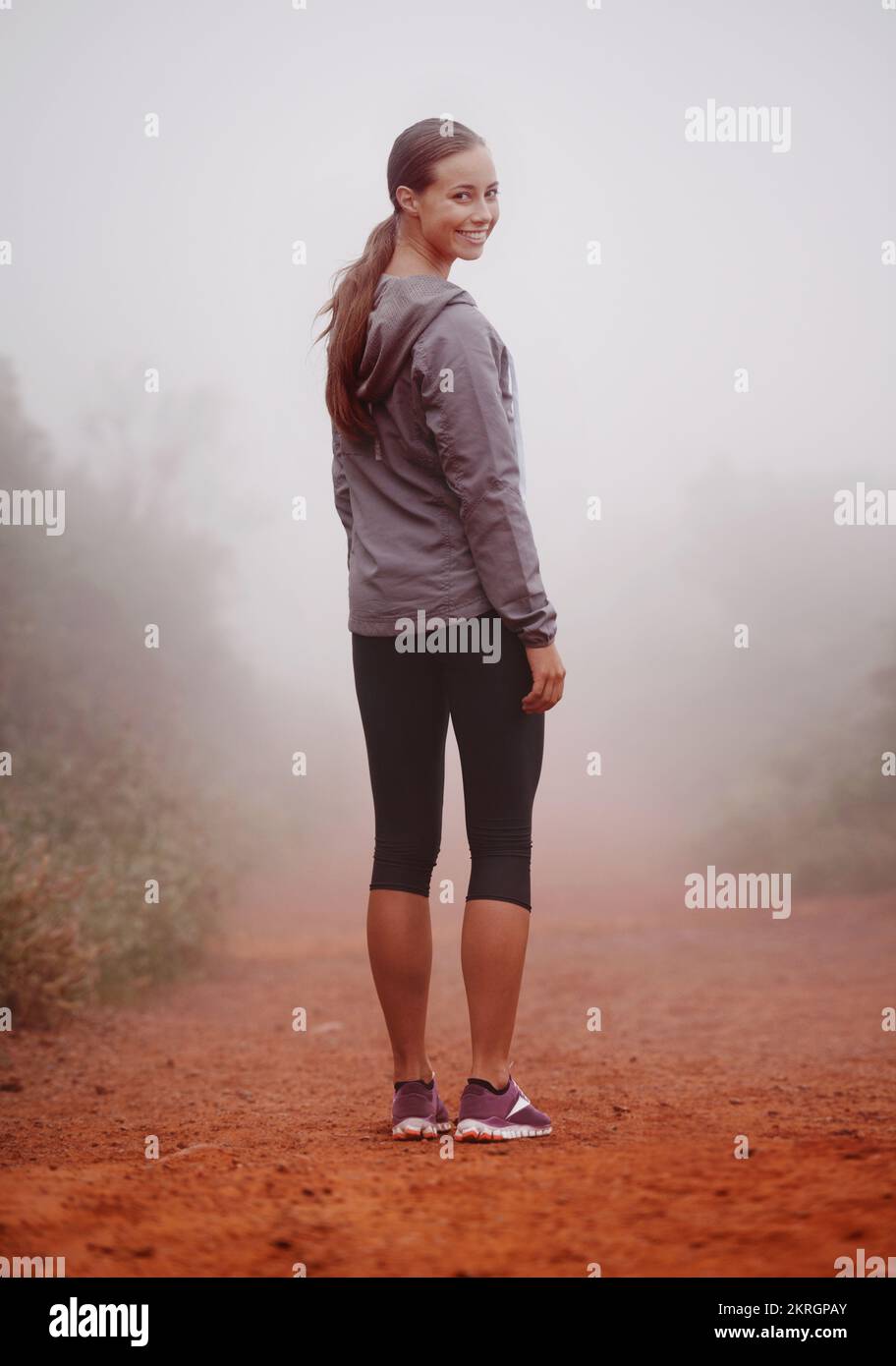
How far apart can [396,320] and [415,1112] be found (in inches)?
57.9

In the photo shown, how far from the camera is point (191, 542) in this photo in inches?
368

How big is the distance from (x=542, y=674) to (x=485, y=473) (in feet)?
1.22

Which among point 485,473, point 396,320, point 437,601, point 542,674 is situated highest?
point 396,320

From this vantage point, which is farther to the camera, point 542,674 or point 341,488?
point 341,488

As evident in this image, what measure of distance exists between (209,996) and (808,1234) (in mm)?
4616

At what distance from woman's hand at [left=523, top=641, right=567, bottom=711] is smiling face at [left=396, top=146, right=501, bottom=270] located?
0.78m

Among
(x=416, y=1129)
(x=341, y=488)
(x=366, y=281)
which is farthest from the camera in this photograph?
(x=341, y=488)

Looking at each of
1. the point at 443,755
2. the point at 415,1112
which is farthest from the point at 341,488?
the point at 415,1112

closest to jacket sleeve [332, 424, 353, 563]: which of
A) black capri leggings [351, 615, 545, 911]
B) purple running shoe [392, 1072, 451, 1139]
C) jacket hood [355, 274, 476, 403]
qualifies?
jacket hood [355, 274, 476, 403]

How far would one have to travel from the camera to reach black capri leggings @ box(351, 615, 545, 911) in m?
2.35

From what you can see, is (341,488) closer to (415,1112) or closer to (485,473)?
(485,473)

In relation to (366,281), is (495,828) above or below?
below

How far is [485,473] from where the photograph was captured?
2.28 meters

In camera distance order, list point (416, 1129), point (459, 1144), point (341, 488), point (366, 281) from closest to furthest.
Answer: point (459, 1144)
point (416, 1129)
point (366, 281)
point (341, 488)
